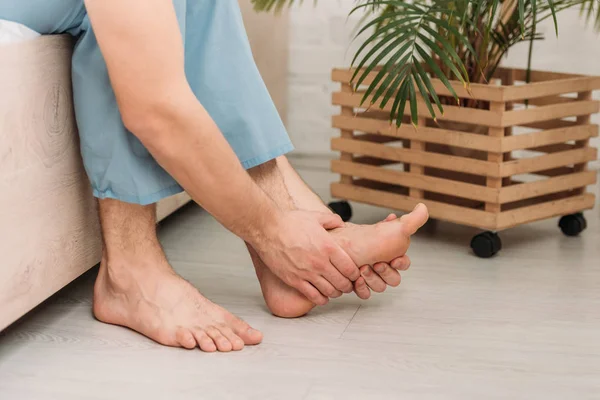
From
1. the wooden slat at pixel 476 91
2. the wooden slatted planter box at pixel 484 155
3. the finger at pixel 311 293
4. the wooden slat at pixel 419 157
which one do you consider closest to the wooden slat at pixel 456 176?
the wooden slatted planter box at pixel 484 155

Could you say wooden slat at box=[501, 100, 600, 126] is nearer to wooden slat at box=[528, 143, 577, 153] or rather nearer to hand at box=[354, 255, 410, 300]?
wooden slat at box=[528, 143, 577, 153]

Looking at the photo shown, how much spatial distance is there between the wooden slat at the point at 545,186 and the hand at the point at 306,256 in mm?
502

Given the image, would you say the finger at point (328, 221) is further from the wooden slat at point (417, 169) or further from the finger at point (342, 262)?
the wooden slat at point (417, 169)

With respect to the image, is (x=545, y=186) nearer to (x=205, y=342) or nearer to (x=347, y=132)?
(x=347, y=132)

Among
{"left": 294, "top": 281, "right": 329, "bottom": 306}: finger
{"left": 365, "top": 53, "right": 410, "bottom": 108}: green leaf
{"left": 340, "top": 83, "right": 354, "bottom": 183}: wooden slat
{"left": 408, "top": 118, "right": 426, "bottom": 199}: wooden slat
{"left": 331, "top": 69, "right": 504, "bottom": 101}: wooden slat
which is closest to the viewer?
{"left": 294, "top": 281, "right": 329, "bottom": 306}: finger

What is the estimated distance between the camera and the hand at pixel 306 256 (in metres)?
1.34

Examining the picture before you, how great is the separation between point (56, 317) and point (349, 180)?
30.8 inches

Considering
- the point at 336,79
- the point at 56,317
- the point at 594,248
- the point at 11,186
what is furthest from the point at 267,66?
the point at 11,186

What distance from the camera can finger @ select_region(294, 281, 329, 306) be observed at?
137 cm

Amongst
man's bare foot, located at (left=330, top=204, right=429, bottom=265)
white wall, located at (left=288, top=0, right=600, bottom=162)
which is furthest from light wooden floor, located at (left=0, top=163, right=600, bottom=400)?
white wall, located at (left=288, top=0, right=600, bottom=162)

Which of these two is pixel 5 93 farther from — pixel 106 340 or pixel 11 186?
pixel 106 340

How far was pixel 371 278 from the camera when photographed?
1390 mm

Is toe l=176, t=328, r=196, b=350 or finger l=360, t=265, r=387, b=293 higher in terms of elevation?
finger l=360, t=265, r=387, b=293

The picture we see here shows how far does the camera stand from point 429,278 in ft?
5.34
